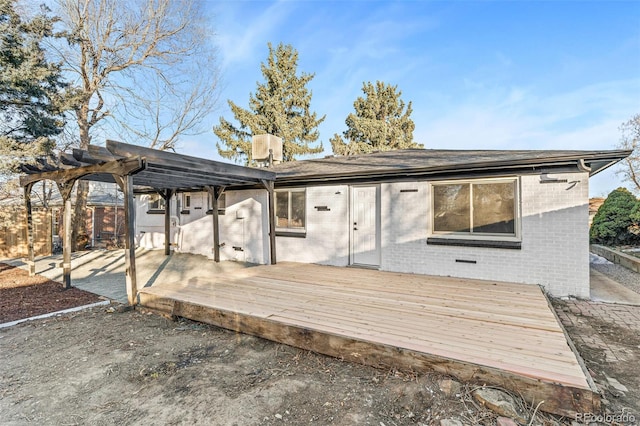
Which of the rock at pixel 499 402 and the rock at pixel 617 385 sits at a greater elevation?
the rock at pixel 499 402

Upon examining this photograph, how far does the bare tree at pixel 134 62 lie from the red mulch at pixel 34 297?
6.39m

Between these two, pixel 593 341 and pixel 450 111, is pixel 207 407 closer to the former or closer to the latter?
pixel 593 341

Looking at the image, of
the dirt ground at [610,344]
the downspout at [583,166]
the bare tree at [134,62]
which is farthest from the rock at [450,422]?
the bare tree at [134,62]

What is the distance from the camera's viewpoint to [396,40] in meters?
10.8

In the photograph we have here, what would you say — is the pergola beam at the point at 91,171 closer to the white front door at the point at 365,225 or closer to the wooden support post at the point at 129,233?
the wooden support post at the point at 129,233

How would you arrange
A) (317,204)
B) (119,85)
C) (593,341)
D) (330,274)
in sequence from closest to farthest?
(593,341) < (330,274) < (317,204) < (119,85)

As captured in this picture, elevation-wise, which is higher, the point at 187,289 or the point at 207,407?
the point at 187,289

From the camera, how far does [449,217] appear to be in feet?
19.3

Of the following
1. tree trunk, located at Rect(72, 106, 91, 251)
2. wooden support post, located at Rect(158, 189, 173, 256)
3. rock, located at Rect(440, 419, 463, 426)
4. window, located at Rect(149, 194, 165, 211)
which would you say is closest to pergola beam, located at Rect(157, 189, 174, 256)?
wooden support post, located at Rect(158, 189, 173, 256)

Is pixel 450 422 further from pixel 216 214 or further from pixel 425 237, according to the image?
pixel 216 214

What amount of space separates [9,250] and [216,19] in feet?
37.5

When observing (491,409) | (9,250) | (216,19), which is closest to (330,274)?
(491,409)

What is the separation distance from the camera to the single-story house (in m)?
4.94

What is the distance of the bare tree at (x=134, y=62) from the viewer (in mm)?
10922
